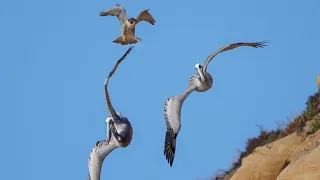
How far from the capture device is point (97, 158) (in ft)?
114

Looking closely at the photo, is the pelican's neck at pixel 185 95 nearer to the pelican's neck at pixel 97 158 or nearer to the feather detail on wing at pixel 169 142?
the feather detail on wing at pixel 169 142

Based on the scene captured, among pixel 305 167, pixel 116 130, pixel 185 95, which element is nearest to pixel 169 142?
pixel 185 95

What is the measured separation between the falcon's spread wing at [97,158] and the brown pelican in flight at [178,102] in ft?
6.99

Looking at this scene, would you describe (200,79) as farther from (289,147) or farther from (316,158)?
(289,147)

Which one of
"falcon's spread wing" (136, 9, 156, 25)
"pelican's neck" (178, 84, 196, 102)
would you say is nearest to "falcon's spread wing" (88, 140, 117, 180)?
→ "pelican's neck" (178, 84, 196, 102)

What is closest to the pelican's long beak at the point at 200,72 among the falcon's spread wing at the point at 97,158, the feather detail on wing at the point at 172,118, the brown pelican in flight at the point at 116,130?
the feather detail on wing at the point at 172,118

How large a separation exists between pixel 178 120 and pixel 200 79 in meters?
1.27

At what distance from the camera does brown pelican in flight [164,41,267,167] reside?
3594cm

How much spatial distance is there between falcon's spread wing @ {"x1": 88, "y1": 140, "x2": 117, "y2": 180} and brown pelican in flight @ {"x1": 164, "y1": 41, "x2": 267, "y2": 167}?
213 cm

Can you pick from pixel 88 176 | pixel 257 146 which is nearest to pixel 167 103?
pixel 88 176

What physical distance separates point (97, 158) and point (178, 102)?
2908mm

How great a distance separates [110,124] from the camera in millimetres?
33469

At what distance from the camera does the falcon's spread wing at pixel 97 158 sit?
113ft

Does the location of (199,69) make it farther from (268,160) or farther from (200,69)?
(268,160)
